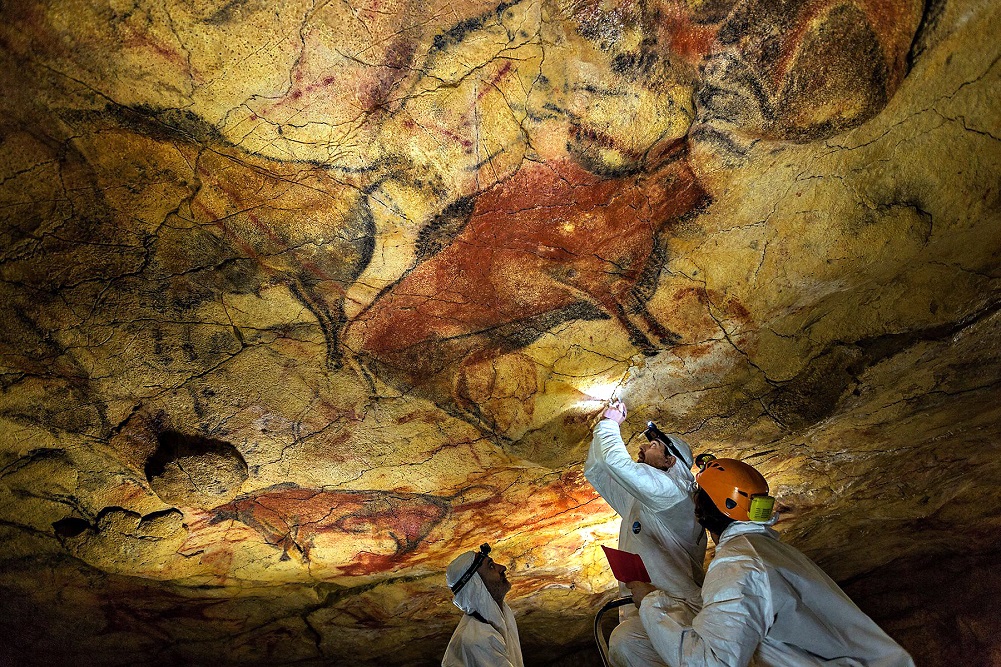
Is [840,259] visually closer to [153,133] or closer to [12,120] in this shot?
[153,133]

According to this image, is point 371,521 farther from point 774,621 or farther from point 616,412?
point 774,621

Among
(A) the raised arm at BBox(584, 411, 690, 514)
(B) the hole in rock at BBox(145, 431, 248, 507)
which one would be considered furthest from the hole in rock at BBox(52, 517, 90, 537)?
(A) the raised arm at BBox(584, 411, 690, 514)

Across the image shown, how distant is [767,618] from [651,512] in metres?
0.99

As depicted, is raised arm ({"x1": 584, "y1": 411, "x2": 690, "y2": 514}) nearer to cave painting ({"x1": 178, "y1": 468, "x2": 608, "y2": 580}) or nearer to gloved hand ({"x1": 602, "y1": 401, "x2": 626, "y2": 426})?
gloved hand ({"x1": 602, "y1": 401, "x2": 626, "y2": 426})

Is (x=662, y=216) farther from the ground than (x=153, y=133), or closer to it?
closer to it

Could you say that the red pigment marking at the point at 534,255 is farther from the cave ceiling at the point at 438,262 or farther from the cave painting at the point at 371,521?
the cave painting at the point at 371,521

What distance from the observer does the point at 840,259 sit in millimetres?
2453

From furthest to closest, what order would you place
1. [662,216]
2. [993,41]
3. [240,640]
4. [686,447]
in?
[240,640]
[686,447]
[662,216]
[993,41]

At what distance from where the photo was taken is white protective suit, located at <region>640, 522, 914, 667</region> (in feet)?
7.17

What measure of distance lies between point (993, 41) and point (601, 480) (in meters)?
2.40

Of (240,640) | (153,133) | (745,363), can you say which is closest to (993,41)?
(745,363)

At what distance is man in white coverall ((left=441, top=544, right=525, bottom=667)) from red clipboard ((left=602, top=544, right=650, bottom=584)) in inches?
26.3

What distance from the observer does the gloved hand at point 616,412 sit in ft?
9.90

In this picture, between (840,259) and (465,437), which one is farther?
(465,437)
